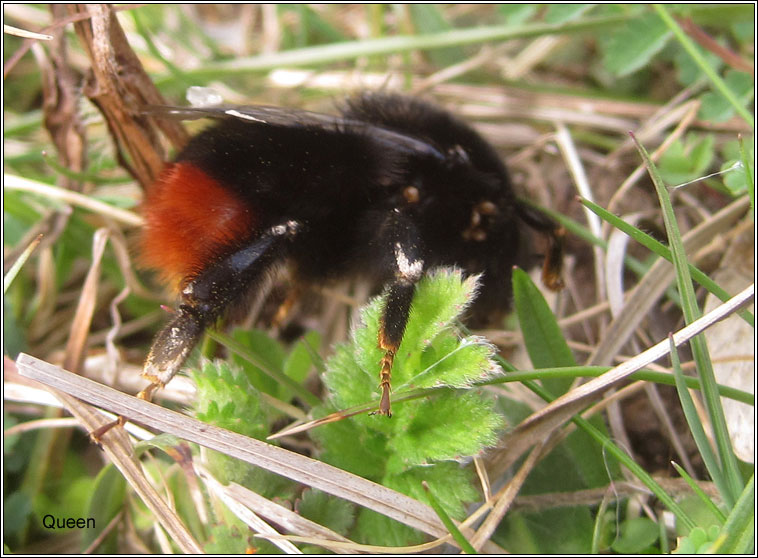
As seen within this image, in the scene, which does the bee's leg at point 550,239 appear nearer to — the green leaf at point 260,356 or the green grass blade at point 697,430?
the green grass blade at point 697,430

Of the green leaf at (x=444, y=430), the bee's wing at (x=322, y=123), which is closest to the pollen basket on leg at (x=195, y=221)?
the bee's wing at (x=322, y=123)

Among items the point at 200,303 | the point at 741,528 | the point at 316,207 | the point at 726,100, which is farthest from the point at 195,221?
the point at 726,100

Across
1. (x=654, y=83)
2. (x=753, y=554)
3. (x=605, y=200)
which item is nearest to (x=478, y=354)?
(x=753, y=554)

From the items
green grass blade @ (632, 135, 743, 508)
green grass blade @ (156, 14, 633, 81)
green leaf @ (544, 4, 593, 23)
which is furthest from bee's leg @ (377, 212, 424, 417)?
green grass blade @ (156, 14, 633, 81)

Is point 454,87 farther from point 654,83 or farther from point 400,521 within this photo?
point 400,521

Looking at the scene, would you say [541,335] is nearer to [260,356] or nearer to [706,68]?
[260,356]
